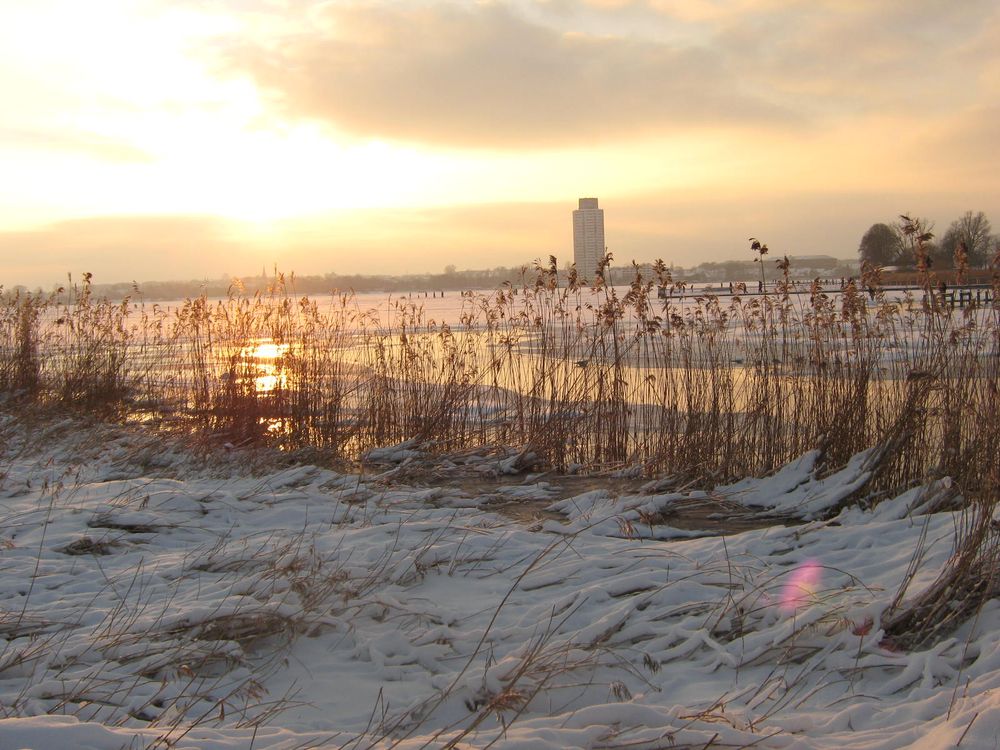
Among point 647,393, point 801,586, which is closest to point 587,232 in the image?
→ point 647,393

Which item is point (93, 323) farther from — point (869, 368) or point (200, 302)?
point (869, 368)

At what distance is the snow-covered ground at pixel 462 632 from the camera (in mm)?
2443

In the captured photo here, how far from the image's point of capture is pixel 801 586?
3.49m

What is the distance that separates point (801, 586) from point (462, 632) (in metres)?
1.55

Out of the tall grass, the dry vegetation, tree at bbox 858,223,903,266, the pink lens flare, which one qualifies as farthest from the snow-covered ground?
tree at bbox 858,223,903,266

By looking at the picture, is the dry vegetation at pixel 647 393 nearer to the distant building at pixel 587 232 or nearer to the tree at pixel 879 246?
the distant building at pixel 587 232

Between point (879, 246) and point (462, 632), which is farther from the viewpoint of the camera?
point (879, 246)

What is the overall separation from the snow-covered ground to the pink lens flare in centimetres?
1

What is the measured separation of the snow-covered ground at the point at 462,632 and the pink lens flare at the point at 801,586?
1 cm

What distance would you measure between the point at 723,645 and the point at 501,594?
107 centimetres

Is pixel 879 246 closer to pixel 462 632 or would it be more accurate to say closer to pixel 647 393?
pixel 647 393

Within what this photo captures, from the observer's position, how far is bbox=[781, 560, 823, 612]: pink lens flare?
329 cm

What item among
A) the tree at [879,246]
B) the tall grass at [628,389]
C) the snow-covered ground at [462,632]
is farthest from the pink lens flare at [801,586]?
the tree at [879,246]

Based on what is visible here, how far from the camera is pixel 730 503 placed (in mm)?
5648
